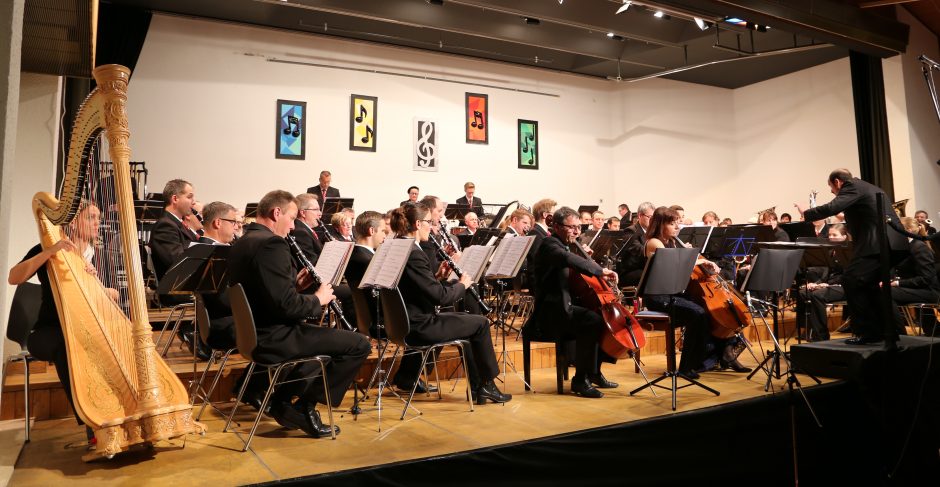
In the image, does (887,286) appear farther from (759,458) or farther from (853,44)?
(853,44)

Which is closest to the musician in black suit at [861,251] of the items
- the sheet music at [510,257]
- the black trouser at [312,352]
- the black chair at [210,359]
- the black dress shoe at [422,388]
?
the sheet music at [510,257]

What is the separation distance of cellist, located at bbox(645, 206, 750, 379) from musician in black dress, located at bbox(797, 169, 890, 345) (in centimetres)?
98

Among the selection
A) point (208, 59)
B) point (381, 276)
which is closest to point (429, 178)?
point (208, 59)

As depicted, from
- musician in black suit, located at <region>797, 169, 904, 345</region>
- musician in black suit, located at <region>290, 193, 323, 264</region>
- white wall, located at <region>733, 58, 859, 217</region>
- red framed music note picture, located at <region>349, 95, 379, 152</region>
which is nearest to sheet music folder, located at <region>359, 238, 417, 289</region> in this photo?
musician in black suit, located at <region>290, 193, 323, 264</region>

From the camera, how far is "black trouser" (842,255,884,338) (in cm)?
496

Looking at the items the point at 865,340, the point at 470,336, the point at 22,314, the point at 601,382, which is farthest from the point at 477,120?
the point at 22,314

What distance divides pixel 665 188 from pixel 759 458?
10.8m

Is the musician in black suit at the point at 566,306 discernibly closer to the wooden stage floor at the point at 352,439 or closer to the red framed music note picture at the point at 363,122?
the wooden stage floor at the point at 352,439

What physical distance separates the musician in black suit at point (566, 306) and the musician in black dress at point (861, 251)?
1.87 m

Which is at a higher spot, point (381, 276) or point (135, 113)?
point (135, 113)

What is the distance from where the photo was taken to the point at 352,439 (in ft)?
12.2

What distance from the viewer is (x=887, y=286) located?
4.25 meters

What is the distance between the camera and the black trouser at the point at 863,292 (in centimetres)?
496

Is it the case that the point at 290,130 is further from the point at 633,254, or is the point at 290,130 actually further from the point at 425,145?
the point at 633,254
